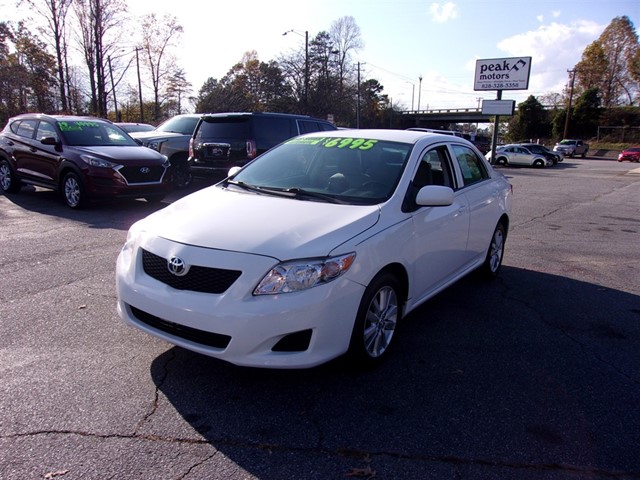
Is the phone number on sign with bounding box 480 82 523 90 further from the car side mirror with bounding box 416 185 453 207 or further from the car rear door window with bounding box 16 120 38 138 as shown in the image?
the car side mirror with bounding box 416 185 453 207

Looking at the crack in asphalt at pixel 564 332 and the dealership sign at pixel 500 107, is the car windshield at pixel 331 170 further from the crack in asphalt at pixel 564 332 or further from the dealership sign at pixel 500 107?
the dealership sign at pixel 500 107

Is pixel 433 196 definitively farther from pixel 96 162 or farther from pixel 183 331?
pixel 96 162

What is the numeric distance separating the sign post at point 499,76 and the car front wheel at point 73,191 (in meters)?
19.3

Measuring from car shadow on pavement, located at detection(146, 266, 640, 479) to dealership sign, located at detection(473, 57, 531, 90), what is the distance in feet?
74.7

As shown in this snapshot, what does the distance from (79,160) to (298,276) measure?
25.3 ft

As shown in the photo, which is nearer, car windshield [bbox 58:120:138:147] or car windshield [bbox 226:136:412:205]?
car windshield [bbox 226:136:412:205]

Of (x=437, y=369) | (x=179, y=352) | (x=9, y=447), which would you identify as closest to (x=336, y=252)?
(x=437, y=369)

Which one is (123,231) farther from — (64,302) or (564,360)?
(564,360)

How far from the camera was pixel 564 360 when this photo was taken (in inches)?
152

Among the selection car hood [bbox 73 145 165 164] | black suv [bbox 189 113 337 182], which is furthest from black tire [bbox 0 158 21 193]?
black suv [bbox 189 113 337 182]

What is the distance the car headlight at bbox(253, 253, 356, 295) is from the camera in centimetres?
289

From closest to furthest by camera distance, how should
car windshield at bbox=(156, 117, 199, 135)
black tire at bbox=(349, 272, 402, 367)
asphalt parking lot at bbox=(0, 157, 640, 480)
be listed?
asphalt parking lot at bbox=(0, 157, 640, 480) → black tire at bbox=(349, 272, 402, 367) → car windshield at bbox=(156, 117, 199, 135)

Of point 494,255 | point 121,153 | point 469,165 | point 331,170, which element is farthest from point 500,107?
point 331,170

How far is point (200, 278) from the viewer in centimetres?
300
